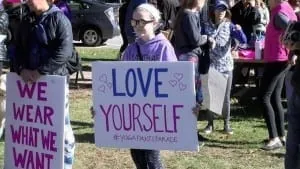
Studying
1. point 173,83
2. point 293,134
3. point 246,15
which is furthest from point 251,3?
point 173,83

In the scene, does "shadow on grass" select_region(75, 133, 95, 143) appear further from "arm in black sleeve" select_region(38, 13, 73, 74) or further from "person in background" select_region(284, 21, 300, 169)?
"person in background" select_region(284, 21, 300, 169)

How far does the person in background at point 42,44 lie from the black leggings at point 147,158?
64cm

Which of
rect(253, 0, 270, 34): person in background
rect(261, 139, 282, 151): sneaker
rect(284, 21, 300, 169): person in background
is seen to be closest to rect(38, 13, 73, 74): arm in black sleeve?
rect(284, 21, 300, 169): person in background

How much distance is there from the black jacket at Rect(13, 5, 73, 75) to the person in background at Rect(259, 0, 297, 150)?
2.70 m

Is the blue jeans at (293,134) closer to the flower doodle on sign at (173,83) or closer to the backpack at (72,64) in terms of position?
the flower doodle on sign at (173,83)

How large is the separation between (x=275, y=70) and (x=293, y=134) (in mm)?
2136

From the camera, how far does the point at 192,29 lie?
718cm

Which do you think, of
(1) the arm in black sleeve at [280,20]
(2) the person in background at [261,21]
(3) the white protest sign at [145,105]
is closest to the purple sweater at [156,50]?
(3) the white protest sign at [145,105]

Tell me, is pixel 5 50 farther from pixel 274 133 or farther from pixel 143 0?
pixel 274 133

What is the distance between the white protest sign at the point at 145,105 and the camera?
4980 mm

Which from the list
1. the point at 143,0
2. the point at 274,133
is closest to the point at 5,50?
the point at 143,0

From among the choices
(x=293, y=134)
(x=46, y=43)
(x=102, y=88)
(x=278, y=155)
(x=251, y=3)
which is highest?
(x=251, y=3)

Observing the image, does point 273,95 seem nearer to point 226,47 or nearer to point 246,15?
point 226,47

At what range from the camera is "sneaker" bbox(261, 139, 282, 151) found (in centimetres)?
750
